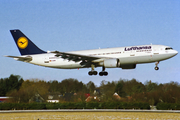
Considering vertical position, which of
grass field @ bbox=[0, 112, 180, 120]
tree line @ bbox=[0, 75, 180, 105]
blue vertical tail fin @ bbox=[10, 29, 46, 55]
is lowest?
grass field @ bbox=[0, 112, 180, 120]

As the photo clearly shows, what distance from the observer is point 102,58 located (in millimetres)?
42844

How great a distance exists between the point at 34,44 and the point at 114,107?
1951cm

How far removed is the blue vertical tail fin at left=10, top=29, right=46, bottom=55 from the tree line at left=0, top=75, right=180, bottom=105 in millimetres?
22849

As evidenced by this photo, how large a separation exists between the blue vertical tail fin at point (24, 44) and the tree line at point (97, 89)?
2285cm

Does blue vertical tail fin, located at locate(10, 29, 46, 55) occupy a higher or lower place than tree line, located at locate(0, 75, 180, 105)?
higher

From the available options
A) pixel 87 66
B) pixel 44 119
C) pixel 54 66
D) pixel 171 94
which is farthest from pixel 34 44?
pixel 171 94

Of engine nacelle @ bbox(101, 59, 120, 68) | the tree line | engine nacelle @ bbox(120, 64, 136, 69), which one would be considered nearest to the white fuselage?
engine nacelle @ bbox(101, 59, 120, 68)

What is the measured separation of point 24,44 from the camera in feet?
168

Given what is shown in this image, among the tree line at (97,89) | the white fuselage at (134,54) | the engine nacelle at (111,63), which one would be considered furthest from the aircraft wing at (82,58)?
the tree line at (97,89)

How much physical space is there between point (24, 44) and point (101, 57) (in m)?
15.9

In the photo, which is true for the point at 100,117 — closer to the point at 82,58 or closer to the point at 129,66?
the point at 82,58

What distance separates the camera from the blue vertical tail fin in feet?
163

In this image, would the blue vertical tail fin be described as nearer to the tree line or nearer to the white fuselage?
the white fuselage

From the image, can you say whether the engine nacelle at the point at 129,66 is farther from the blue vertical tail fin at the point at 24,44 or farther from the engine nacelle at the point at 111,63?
the blue vertical tail fin at the point at 24,44
